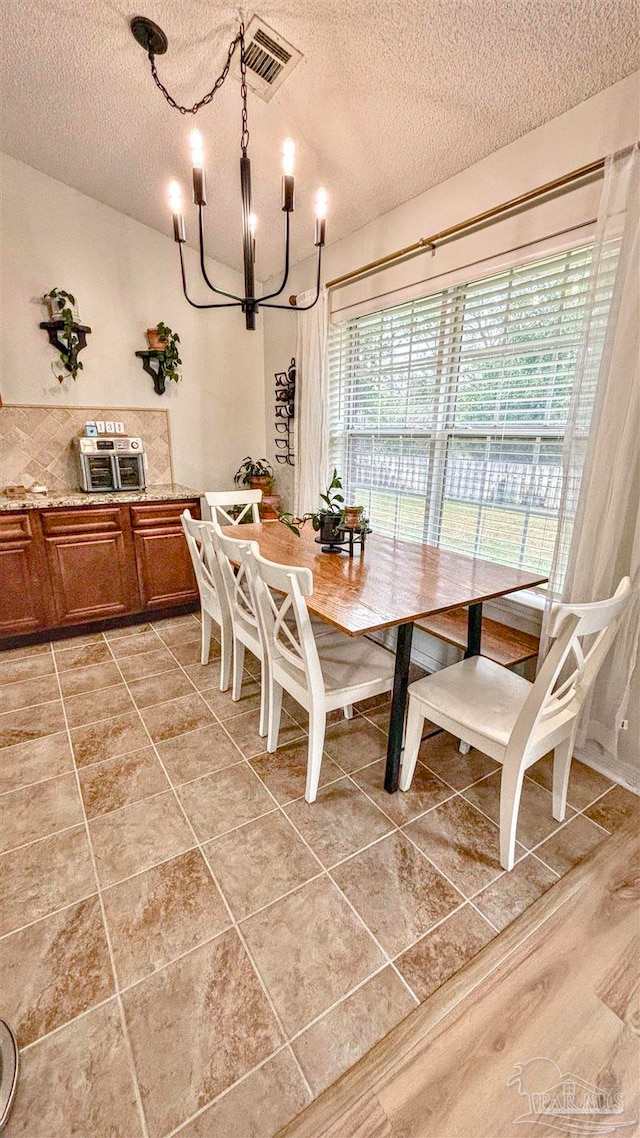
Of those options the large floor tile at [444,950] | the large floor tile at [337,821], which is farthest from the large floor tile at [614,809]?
the large floor tile at [337,821]

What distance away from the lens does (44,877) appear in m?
1.45

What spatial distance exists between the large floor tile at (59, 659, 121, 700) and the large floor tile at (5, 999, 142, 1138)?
5.23ft

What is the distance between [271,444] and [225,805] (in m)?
3.09

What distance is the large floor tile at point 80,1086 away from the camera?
3.06 feet

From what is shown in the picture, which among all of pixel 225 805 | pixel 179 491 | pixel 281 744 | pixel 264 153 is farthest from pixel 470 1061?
pixel 264 153

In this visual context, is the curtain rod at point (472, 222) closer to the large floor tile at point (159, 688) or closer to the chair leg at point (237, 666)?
the chair leg at point (237, 666)

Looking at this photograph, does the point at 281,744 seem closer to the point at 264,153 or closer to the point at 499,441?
the point at 499,441

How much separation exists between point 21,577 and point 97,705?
1.06 metres

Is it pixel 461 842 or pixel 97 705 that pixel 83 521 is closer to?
pixel 97 705

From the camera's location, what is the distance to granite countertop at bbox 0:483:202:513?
8.89 feet

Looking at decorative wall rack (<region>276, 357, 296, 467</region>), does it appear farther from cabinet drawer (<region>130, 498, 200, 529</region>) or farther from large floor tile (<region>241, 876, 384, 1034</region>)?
large floor tile (<region>241, 876, 384, 1034</region>)

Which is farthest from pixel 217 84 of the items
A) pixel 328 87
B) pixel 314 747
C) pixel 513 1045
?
pixel 513 1045

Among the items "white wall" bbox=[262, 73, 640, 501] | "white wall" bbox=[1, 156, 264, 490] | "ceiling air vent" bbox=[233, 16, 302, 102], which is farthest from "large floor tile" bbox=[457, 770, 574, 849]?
"white wall" bbox=[1, 156, 264, 490]

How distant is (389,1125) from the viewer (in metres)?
0.94
